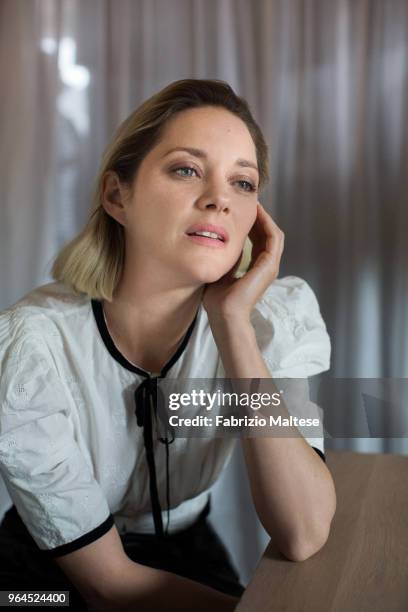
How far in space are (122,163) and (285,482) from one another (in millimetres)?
599

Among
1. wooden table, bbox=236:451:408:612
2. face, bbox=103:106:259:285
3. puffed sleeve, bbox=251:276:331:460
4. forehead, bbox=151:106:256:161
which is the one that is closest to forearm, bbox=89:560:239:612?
wooden table, bbox=236:451:408:612

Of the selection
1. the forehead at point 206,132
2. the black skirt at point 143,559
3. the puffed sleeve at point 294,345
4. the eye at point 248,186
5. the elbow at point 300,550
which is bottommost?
the black skirt at point 143,559

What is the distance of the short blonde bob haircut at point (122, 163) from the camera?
991 mm

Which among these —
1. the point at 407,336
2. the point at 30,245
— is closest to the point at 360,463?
the point at 407,336

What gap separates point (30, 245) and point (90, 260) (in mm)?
1272

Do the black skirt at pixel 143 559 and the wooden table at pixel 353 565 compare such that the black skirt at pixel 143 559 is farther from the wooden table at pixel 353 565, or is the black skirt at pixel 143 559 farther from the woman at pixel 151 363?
the wooden table at pixel 353 565

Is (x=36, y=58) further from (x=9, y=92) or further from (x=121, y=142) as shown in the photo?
(x=121, y=142)

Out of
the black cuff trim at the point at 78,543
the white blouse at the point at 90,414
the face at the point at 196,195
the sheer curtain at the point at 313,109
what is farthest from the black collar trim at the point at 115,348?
the sheer curtain at the point at 313,109

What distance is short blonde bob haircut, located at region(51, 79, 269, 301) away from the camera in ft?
3.25

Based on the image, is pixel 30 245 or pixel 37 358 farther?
pixel 30 245

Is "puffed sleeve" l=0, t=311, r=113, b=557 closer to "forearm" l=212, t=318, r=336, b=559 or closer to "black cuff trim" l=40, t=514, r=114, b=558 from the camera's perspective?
"black cuff trim" l=40, t=514, r=114, b=558

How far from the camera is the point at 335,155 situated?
179 centimetres

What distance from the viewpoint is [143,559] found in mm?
1040

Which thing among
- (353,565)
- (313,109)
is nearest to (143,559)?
(353,565)
